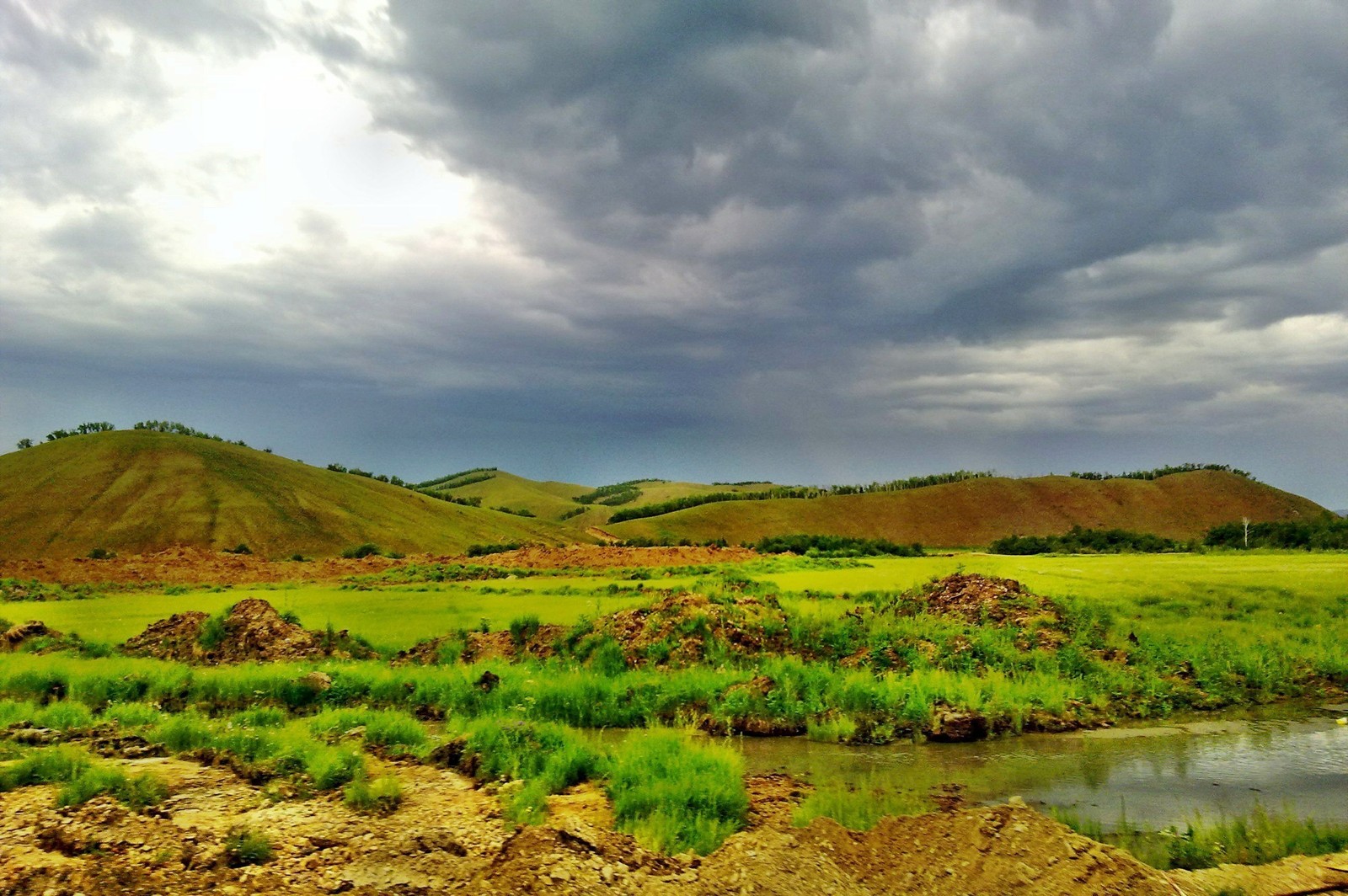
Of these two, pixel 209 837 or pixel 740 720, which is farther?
pixel 740 720

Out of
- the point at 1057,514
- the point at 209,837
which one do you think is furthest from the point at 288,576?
the point at 1057,514

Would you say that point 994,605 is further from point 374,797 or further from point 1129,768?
point 374,797

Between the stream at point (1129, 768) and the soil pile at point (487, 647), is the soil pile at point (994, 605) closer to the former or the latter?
the stream at point (1129, 768)

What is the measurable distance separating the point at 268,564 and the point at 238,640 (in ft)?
113

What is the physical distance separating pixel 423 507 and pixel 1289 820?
101807mm

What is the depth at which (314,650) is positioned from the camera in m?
19.5

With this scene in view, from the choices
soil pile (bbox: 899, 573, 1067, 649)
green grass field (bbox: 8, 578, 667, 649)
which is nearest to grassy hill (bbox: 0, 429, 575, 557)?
green grass field (bbox: 8, 578, 667, 649)

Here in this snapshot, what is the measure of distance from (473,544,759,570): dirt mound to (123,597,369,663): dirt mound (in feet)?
86.0

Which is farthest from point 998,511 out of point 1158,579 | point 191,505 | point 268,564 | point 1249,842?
point 1249,842

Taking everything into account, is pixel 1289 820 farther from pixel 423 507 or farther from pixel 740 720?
pixel 423 507

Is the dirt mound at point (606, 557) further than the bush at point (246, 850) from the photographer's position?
Yes

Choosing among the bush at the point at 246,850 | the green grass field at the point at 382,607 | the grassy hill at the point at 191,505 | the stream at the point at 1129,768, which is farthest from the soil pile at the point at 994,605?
the grassy hill at the point at 191,505

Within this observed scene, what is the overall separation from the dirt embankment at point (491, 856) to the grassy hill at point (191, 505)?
6782cm

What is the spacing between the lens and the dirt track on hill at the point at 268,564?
4091 centimetres
